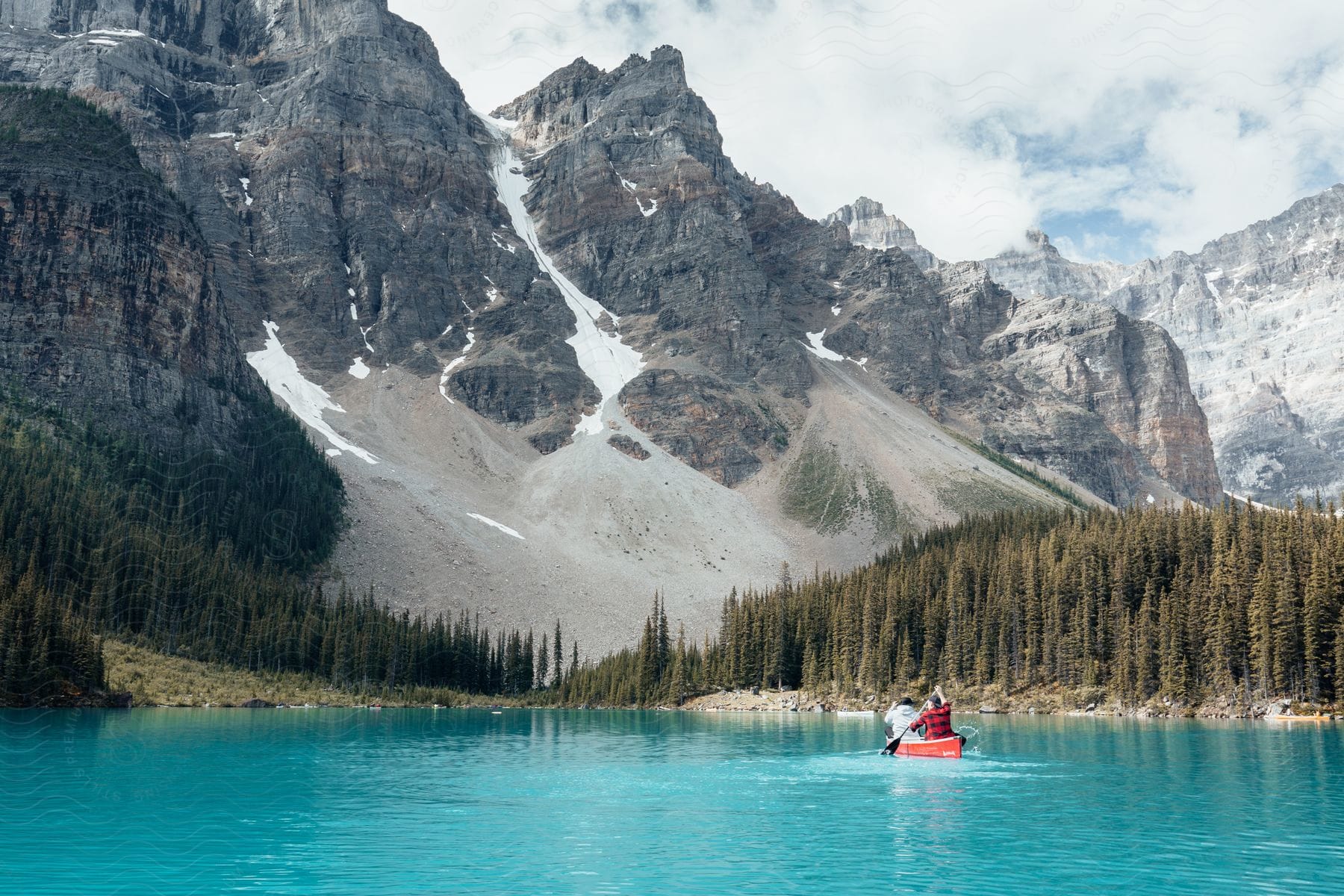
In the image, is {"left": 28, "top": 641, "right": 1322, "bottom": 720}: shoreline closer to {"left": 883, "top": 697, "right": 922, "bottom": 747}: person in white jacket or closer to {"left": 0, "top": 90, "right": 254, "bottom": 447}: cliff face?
{"left": 883, "top": 697, "right": 922, "bottom": 747}: person in white jacket

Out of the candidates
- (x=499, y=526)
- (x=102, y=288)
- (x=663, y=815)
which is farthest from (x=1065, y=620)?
(x=102, y=288)

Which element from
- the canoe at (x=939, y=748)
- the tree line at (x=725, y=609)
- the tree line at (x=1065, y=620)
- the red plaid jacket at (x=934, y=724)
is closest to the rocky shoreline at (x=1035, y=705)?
the tree line at (x=1065, y=620)

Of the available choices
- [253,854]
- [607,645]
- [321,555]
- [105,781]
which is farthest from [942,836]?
[321,555]

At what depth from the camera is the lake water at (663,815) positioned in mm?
28312

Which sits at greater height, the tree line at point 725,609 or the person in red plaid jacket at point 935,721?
the tree line at point 725,609

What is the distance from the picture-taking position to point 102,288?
552 feet

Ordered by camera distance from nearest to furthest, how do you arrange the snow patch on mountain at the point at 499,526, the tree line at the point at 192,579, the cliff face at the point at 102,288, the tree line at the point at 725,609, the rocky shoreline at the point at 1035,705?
the rocky shoreline at the point at 1035,705
the tree line at the point at 725,609
the tree line at the point at 192,579
the cliff face at the point at 102,288
the snow patch on mountain at the point at 499,526

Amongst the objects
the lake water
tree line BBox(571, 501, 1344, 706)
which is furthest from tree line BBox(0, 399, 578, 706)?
the lake water

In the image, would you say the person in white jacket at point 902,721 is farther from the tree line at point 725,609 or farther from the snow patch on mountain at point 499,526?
the snow patch on mountain at point 499,526

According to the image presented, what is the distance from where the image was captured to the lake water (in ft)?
92.9

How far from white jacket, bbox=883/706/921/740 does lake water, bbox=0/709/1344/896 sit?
253cm

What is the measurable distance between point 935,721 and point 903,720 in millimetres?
1954

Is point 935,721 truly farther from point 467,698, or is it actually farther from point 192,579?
point 192,579

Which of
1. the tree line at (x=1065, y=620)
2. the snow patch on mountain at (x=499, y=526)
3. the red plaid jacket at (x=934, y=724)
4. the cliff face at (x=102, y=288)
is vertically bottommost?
the red plaid jacket at (x=934, y=724)
